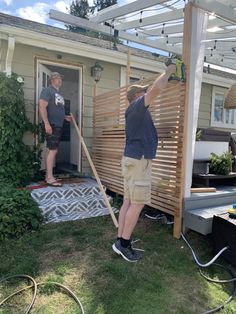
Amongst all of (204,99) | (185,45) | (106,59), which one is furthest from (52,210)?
(204,99)

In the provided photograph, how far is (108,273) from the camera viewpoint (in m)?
2.68

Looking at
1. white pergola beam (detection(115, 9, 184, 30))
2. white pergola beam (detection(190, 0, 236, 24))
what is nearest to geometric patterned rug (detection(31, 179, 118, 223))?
white pergola beam (detection(115, 9, 184, 30))

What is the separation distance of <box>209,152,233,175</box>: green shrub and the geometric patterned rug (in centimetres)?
158

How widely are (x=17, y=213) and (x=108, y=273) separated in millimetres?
1447

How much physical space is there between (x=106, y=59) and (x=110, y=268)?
169 inches

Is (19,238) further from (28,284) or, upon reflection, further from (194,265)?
(194,265)

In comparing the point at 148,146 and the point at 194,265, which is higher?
the point at 148,146

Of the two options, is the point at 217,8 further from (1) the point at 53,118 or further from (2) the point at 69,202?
(2) the point at 69,202

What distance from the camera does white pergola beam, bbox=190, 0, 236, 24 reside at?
10.8ft

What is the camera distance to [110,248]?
3188 mm

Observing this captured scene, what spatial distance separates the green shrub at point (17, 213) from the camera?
133 inches

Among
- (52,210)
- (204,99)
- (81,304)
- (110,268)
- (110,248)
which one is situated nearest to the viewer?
(81,304)

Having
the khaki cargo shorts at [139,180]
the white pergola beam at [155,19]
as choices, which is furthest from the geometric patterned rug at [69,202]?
the white pergola beam at [155,19]

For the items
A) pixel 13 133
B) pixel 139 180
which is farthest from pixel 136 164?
pixel 13 133
